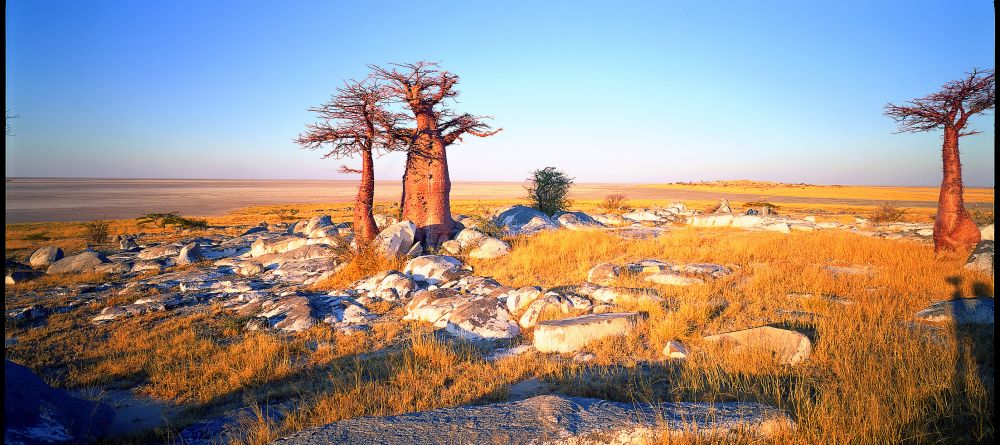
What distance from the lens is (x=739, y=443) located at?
123 inches

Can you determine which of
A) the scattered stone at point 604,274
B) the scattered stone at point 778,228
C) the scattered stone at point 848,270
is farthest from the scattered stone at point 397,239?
the scattered stone at point 778,228

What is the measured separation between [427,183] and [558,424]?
10866 millimetres

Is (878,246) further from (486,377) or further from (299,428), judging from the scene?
(299,428)

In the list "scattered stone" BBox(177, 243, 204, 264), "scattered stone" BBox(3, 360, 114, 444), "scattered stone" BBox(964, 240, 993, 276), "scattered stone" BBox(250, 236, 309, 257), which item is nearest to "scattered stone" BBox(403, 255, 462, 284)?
"scattered stone" BBox(250, 236, 309, 257)

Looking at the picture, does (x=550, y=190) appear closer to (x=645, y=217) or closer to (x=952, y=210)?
(x=645, y=217)

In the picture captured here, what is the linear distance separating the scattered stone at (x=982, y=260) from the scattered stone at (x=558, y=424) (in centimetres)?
808

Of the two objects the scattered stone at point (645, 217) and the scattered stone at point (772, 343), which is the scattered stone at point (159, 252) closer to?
the scattered stone at point (772, 343)

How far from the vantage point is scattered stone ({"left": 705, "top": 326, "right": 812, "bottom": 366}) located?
4.91 m

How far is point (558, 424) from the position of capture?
333 cm

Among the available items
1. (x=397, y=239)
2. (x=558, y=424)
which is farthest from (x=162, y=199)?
(x=558, y=424)

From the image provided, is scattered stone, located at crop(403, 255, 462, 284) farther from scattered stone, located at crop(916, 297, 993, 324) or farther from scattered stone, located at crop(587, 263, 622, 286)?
scattered stone, located at crop(916, 297, 993, 324)

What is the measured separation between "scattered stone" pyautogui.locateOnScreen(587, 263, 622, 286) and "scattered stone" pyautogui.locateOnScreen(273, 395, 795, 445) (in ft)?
16.6

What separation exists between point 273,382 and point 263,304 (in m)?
4.09

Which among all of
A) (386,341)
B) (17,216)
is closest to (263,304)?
(386,341)
